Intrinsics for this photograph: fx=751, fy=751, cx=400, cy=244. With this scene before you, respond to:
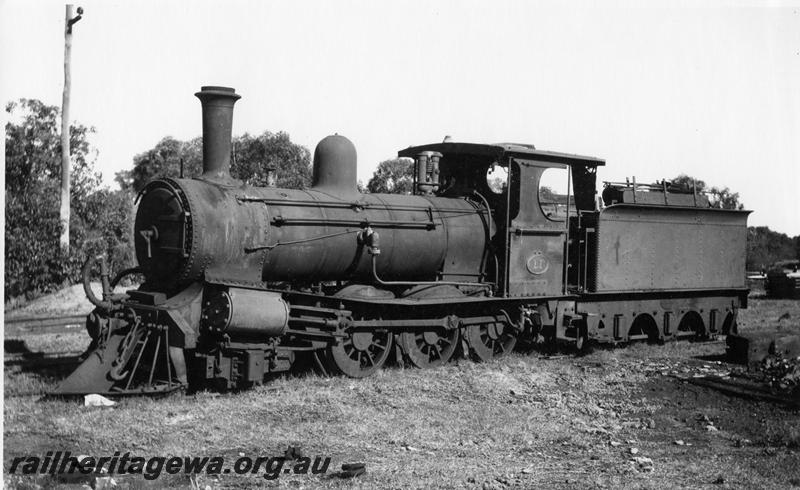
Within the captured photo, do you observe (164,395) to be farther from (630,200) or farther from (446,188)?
(630,200)

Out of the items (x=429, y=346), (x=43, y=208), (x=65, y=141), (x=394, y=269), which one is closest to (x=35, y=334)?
(x=43, y=208)

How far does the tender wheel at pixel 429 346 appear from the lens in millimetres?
10547

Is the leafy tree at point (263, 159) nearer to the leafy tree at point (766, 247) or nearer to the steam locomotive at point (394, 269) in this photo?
the steam locomotive at point (394, 269)

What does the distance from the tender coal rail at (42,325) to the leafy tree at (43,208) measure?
0.66 m

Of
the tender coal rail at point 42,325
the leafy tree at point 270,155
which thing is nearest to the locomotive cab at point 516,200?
the tender coal rail at point 42,325

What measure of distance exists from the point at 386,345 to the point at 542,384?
2.18m

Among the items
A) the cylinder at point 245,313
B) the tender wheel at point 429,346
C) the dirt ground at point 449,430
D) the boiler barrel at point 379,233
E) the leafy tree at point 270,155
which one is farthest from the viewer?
the leafy tree at point 270,155

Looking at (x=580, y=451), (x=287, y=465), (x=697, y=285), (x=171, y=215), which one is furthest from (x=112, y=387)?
(x=697, y=285)

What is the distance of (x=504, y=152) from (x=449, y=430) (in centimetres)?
501

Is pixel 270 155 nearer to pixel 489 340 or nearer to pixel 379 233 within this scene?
pixel 489 340

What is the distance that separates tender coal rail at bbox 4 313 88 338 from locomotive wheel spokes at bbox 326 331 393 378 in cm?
666

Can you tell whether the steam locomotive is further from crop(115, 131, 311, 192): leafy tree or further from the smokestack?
crop(115, 131, 311, 192): leafy tree

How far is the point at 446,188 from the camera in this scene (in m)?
12.4

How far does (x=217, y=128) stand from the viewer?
9133mm
